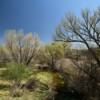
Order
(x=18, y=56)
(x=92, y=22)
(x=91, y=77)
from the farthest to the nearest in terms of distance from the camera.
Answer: (x=18, y=56)
(x=92, y=22)
(x=91, y=77)

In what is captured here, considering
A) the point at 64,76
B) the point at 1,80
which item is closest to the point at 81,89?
the point at 64,76

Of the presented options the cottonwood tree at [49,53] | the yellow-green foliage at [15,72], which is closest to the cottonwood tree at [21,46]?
the cottonwood tree at [49,53]

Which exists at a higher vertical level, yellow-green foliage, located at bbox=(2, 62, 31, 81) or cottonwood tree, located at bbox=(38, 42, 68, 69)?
cottonwood tree, located at bbox=(38, 42, 68, 69)

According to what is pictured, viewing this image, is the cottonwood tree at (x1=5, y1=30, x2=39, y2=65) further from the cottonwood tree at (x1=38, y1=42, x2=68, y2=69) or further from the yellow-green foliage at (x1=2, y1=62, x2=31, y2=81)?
the yellow-green foliage at (x1=2, y1=62, x2=31, y2=81)

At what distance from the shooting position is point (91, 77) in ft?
81.0

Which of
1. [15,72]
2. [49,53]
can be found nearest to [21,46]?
[49,53]

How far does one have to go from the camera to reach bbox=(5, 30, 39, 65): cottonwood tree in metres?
43.5

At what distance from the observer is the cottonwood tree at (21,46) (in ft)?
143

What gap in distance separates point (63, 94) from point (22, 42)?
67.0 feet

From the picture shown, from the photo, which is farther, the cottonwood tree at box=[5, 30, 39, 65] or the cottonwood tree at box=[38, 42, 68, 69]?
the cottonwood tree at box=[5, 30, 39, 65]

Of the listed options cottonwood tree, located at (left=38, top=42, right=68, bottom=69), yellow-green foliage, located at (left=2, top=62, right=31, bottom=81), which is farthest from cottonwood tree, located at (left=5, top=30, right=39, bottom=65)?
yellow-green foliage, located at (left=2, top=62, right=31, bottom=81)

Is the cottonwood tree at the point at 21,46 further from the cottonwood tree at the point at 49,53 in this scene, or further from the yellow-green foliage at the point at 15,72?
the yellow-green foliage at the point at 15,72

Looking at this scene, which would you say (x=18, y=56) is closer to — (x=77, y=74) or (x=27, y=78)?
(x=27, y=78)

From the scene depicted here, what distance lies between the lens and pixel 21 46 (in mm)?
44094
